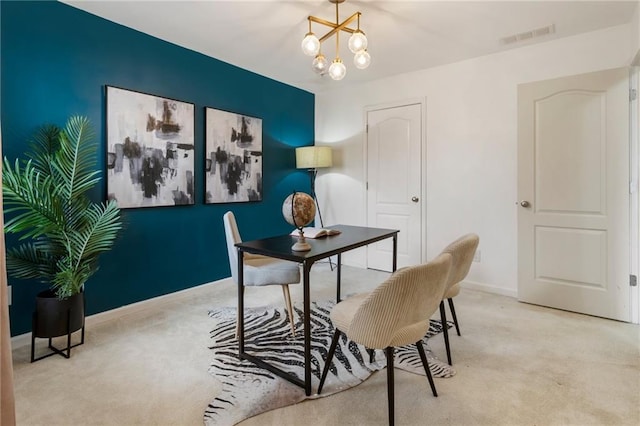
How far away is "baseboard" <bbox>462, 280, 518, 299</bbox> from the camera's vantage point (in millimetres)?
3402

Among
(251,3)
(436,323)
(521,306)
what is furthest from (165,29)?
(521,306)

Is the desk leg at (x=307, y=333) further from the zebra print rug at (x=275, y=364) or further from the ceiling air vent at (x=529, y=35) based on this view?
the ceiling air vent at (x=529, y=35)

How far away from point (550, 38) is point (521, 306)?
2.42m

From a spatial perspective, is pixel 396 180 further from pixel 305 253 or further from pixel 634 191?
pixel 305 253

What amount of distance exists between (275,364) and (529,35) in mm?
3371

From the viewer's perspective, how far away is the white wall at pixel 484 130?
3.05m

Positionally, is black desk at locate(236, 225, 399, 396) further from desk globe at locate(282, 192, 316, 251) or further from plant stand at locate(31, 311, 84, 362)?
plant stand at locate(31, 311, 84, 362)

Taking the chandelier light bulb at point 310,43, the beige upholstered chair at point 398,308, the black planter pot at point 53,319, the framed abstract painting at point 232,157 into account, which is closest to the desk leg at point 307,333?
the beige upholstered chair at point 398,308

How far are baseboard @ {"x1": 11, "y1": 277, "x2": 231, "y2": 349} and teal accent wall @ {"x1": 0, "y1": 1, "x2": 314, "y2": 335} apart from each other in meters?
0.04

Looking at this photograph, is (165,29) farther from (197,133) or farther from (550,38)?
(550,38)

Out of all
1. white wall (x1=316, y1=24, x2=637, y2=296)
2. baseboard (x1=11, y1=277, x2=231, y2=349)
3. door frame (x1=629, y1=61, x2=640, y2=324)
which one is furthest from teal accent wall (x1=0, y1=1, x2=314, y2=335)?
door frame (x1=629, y1=61, x2=640, y2=324)

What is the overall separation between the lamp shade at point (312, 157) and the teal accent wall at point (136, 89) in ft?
0.82

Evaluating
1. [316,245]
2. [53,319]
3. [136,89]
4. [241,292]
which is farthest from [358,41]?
[53,319]

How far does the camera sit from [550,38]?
3.06 metres
